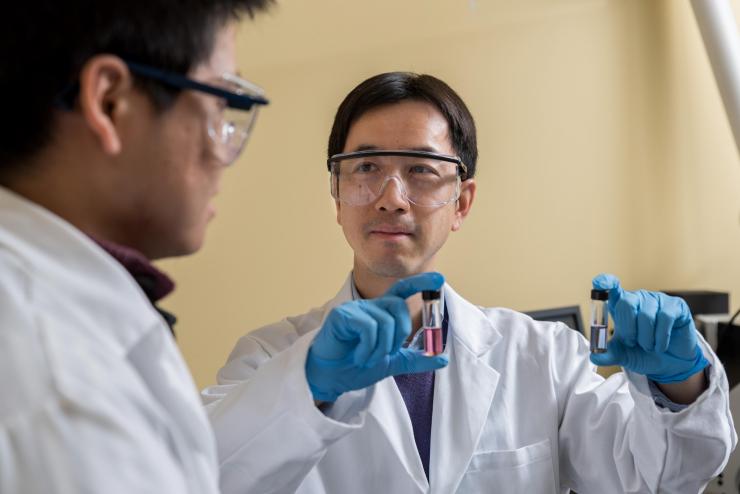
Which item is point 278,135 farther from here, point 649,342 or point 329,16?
point 649,342

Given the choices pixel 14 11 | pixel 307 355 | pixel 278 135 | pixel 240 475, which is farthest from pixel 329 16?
pixel 14 11

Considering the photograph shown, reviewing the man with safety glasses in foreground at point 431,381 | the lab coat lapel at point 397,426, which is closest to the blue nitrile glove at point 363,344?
the man with safety glasses in foreground at point 431,381

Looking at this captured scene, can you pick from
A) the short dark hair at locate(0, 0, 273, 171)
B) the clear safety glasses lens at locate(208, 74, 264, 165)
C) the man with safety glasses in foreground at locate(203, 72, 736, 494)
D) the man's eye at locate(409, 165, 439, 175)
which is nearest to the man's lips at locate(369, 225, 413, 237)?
the man with safety glasses in foreground at locate(203, 72, 736, 494)

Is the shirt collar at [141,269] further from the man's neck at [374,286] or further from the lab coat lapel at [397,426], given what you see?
the man's neck at [374,286]

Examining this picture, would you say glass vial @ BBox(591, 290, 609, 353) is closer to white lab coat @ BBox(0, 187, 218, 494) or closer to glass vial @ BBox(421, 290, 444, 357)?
glass vial @ BBox(421, 290, 444, 357)

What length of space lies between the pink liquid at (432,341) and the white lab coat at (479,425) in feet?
0.39

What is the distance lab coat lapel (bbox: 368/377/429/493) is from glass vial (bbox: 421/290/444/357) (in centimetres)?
18

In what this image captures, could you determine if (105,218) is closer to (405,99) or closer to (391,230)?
(391,230)

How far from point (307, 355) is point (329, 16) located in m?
1.21

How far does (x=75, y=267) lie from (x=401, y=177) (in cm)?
87

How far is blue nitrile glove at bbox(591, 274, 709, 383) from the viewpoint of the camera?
3.94 ft

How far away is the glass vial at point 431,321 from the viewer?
1109 mm

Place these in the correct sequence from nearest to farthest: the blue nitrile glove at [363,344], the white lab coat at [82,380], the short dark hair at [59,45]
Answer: the white lab coat at [82,380], the short dark hair at [59,45], the blue nitrile glove at [363,344]

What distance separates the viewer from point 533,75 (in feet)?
7.74
